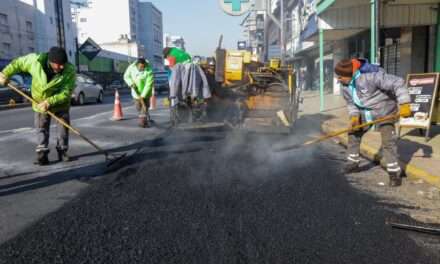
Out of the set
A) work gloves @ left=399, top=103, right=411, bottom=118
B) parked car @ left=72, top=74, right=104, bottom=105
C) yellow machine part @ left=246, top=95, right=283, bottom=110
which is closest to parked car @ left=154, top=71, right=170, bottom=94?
parked car @ left=72, top=74, right=104, bottom=105

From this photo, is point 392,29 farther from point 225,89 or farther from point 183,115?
point 183,115

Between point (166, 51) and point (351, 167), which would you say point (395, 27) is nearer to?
point (166, 51)

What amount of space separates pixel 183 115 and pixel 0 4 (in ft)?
116

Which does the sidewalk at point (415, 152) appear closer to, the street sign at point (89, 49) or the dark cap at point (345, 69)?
the dark cap at point (345, 69)

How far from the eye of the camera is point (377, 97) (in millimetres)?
5168

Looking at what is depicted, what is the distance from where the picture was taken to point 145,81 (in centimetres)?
980

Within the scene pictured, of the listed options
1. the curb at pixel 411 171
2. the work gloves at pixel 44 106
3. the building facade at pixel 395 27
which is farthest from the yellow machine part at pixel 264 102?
the work gloves at pixel 44 106

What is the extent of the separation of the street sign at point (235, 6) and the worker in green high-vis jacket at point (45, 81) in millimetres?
10793

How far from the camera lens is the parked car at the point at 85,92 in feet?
60.3

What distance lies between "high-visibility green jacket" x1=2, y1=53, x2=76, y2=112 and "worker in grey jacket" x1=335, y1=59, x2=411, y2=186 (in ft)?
12.6

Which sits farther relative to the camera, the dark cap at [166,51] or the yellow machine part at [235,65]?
the dark cap at [166,51]

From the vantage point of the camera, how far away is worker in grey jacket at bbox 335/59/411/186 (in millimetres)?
4887

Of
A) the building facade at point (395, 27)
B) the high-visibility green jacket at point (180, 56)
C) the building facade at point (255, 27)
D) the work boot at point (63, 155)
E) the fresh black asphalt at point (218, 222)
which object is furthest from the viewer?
the building facade at point (255, 27)

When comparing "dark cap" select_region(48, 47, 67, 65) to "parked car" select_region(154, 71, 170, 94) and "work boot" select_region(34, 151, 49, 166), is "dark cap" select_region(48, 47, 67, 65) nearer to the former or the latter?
"work boot" select_region(34, 151, 49, 166)
